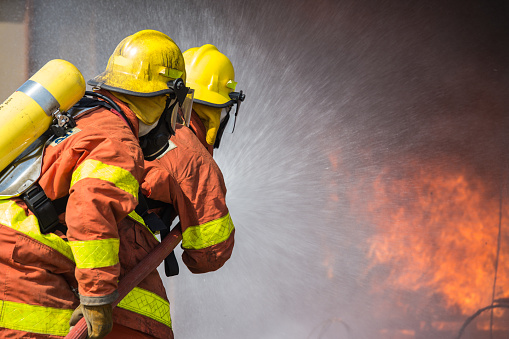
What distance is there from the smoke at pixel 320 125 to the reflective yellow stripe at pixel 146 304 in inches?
113

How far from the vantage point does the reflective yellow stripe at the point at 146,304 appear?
227cm

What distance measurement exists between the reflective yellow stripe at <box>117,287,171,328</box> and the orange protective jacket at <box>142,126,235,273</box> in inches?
11.5

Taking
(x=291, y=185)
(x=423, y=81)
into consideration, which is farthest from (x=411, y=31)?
(x=291, y=185)

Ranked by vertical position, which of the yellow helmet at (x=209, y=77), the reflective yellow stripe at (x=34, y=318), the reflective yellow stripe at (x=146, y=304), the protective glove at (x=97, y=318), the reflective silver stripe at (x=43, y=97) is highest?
the reflective silver stripe at (x=43, y=97)

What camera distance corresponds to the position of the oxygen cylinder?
1864 millimetres

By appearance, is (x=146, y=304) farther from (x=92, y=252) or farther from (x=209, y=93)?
(x=209, y=93)

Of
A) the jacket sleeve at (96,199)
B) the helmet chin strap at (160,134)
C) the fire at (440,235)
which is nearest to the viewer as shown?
the jacket sleeve at (96,199)

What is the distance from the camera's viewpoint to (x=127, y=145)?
198cm

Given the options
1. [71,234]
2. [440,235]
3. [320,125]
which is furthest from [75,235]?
[440,235]

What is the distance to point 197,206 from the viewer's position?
8.65ft

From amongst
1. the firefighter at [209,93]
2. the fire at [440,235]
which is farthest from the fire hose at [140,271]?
the fire at [440,235]

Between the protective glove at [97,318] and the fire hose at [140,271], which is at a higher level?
the protective glove at [97,318]

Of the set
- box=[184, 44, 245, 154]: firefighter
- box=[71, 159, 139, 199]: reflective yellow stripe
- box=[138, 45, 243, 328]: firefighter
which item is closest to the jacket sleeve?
box=[71, 159, 139, 199]: reflective yellow stripe

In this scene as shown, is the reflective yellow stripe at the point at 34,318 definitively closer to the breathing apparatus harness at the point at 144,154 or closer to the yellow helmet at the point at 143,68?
the breathing apparatus harness at the point at 144,154
